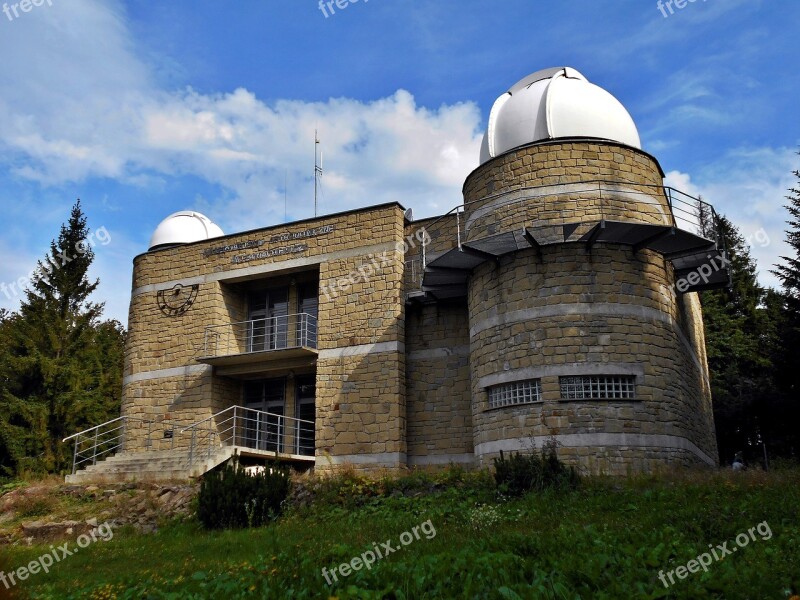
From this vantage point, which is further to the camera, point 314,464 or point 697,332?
point 697,332

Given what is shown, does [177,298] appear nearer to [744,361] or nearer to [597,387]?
[597,387]

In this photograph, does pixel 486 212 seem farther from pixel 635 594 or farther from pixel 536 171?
pixel 635 594

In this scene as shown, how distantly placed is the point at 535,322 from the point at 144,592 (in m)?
9.18

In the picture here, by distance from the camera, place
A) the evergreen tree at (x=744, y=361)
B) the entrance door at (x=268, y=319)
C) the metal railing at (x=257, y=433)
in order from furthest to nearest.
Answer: the evergreen tree at (x=744, y=361) → the entrance door at (x=268, y=319) → the metal railing at (x=257, y=433)

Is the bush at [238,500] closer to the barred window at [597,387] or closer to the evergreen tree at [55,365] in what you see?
the barred window at [597,387]

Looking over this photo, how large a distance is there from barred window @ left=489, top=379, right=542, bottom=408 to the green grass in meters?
2.07

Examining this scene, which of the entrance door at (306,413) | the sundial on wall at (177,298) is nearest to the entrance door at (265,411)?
the entrance door at (306,413)

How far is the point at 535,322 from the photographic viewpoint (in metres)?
14.0

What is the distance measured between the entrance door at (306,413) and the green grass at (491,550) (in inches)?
249

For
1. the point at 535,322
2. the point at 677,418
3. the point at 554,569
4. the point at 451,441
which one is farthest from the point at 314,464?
the point at 554,569

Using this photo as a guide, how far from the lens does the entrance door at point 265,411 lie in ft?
62.9

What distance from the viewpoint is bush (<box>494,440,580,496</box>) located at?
11.3m

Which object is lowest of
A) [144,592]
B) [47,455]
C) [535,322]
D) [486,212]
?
[144,592]

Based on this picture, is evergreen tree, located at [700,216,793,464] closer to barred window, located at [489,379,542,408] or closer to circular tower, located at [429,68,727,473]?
circular tower, located at [429,68,727,473]
